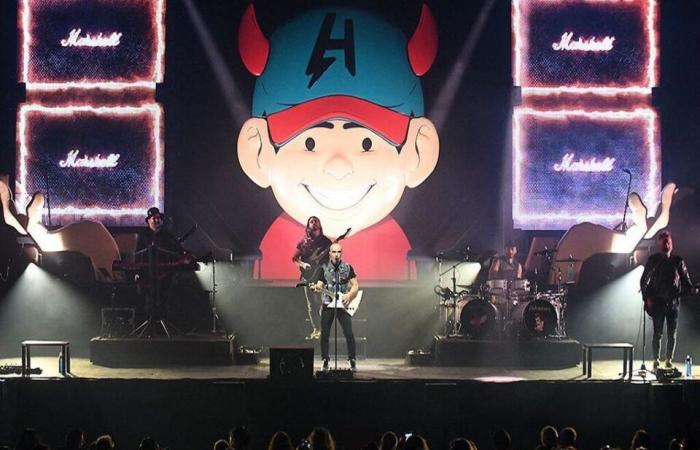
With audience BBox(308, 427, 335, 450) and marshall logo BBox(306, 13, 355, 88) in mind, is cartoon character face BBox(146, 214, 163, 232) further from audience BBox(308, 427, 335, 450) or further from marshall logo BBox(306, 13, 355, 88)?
audience BBox(308, 427, 335, 450)

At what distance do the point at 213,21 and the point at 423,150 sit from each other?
382cm

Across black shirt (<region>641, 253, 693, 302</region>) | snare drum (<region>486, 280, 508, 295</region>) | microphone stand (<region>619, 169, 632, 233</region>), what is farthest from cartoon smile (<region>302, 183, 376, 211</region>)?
black shirt (<region>641, 253, 693, 302</region>)

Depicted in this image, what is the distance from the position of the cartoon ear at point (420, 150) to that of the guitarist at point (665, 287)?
13.0ft

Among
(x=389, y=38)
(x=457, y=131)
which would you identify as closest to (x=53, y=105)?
(x=389, y=38)

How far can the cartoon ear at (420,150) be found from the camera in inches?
622

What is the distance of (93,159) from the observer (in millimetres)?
15828

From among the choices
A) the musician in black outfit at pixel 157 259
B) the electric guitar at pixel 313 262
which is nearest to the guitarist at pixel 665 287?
the electric guitar at pixel 313 262

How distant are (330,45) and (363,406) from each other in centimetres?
624

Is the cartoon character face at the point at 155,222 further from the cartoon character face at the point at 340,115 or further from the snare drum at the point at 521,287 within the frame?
the snare drum at the point at 521,287

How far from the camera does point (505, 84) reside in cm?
1574

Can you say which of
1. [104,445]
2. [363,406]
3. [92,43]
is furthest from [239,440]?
[92,43]

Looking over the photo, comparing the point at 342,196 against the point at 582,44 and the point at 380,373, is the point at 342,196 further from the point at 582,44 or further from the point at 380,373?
the point at 582,44

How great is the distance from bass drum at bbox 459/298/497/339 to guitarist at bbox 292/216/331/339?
2.14 m

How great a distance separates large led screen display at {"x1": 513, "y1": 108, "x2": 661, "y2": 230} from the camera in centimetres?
1572
